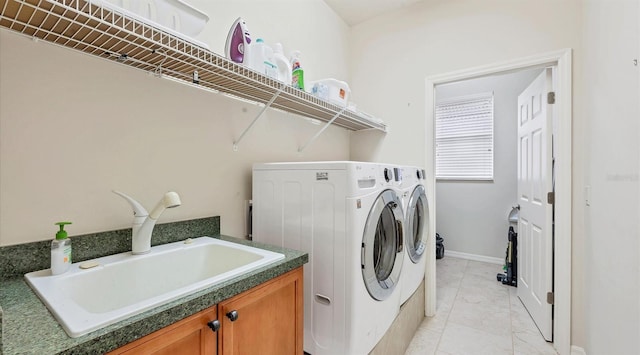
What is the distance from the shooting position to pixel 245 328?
0.87 metres

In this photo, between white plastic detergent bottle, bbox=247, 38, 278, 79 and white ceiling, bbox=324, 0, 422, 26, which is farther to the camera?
white ceiling, bbox=324, 0, 422, 26

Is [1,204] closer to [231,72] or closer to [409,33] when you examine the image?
[231,72]

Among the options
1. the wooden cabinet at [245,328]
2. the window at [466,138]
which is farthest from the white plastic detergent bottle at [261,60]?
the window at [466,138]

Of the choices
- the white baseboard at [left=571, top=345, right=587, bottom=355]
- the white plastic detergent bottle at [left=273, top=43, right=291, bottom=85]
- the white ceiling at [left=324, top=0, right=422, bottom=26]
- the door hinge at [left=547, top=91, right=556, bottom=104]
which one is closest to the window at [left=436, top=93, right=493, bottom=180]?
the door hinge at [left=547, top=91, right=556, bottom=104]

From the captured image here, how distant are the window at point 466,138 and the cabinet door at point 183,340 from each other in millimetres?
3916

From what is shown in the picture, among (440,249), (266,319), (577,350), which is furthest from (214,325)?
(440,249)

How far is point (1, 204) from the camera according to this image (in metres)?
0.89

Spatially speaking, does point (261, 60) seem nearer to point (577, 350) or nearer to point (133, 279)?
point (133, 279)

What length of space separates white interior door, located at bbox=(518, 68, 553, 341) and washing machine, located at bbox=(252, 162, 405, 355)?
1.37 meters

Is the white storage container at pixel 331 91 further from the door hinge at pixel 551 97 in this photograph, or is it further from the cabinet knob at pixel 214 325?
the door hinge at pixel 551 97

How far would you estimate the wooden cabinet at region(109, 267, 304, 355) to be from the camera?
677 mm

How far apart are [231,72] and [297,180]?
57cm

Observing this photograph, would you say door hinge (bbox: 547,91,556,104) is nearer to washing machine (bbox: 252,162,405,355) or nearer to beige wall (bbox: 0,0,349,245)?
washing machine (bbox: 252,162,405,355)

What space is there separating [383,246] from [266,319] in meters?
0.89
